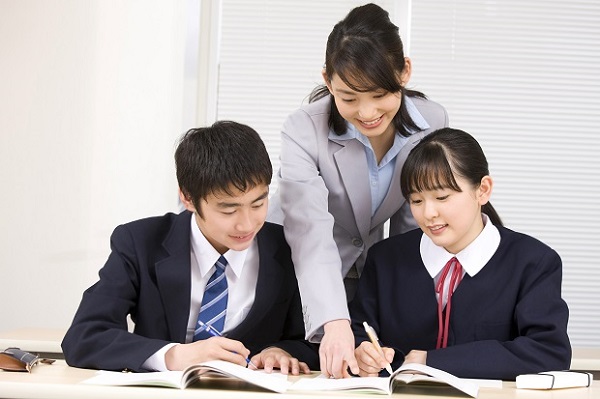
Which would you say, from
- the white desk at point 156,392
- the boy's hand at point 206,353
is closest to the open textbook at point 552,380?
the white desk at point 156,392

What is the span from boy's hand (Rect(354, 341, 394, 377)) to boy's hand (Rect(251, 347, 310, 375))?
0.36ft

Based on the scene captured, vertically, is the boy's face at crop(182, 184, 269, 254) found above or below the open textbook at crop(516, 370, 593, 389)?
above

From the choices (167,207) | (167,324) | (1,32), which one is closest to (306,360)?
(167,324)

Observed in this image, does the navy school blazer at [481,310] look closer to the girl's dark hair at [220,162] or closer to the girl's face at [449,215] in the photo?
the girl's face at [449,215]

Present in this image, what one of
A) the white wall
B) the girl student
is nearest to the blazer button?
the girl student

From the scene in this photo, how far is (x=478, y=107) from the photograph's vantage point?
3.71 metres

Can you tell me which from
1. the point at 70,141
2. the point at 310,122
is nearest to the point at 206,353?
the point at 310,122

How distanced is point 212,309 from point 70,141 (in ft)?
6.57

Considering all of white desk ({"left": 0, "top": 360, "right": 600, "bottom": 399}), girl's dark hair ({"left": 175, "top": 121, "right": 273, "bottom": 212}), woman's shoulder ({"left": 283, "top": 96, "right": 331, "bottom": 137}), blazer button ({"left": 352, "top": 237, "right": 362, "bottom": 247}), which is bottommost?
white desk ({"left": 0, "top": 360, "right": 600, "bottom": 399})

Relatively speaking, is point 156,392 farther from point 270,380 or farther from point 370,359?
point 370,359

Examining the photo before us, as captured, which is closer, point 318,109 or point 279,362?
point 279,362

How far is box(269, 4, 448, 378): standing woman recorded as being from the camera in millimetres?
1724

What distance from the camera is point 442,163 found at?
1833mm

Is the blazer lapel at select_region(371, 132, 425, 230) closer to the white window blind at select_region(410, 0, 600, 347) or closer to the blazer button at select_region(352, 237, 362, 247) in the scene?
the blazer button at select_region(352, 237, 362, 247)
